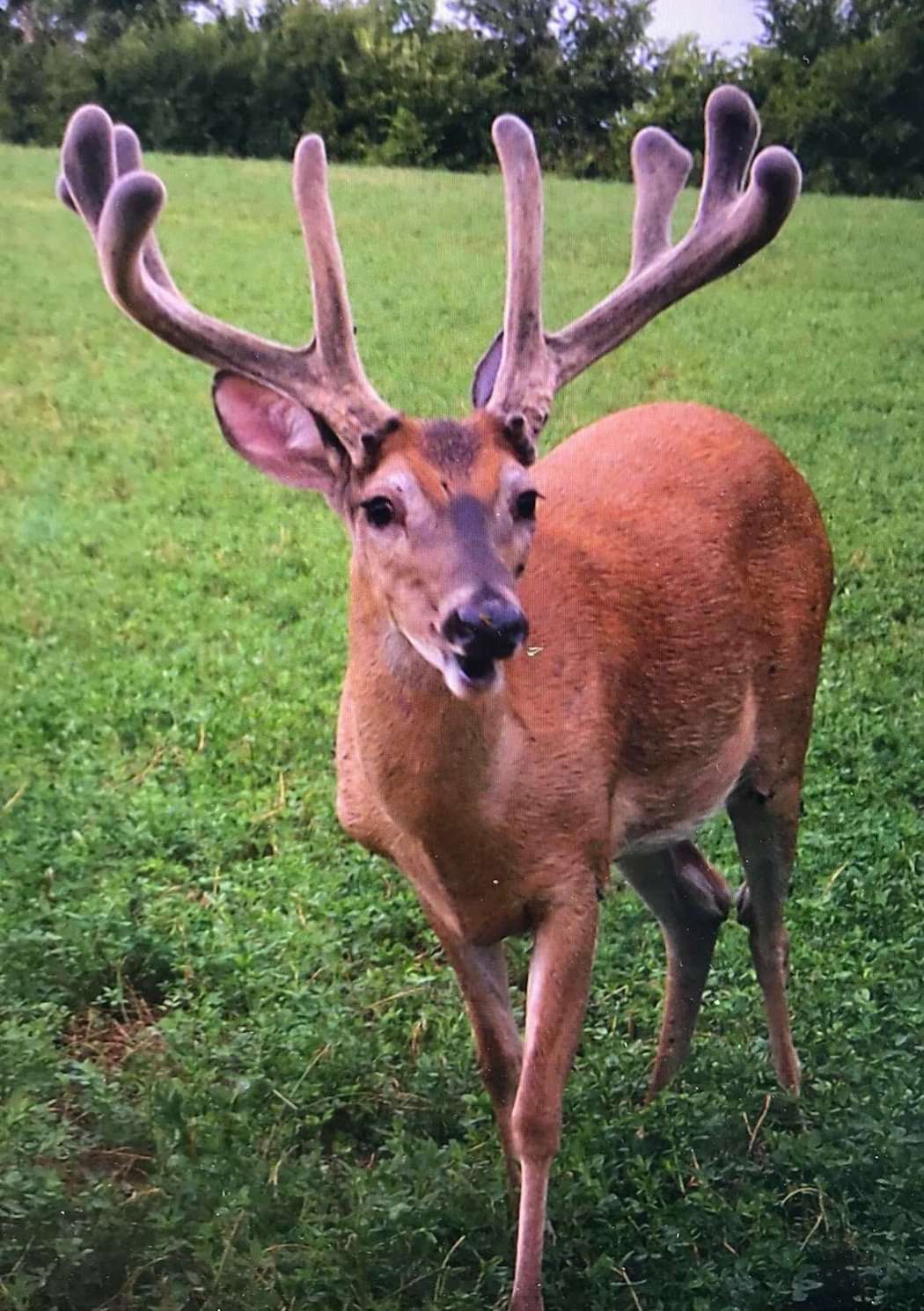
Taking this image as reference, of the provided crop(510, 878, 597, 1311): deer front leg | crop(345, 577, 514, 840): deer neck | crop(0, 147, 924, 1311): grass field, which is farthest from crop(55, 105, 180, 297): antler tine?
crop(510, 878, 597, 1311): deer front leg

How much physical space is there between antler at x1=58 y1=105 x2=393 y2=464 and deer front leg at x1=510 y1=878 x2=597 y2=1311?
0.73 m

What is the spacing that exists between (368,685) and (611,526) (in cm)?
57

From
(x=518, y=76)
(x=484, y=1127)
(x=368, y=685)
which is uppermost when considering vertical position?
(x=518, y=76)

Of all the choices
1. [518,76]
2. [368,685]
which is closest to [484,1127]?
[368,685]

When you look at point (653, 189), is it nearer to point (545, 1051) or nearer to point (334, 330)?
point (334, 330)

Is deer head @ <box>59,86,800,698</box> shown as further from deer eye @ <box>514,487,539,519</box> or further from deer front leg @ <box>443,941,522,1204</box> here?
deer front leg @ <box>443,941,522,1204</box>

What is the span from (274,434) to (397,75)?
40.3 inches

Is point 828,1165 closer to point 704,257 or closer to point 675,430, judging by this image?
point 675,430

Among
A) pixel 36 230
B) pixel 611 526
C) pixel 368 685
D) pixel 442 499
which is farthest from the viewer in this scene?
pixel 36 230

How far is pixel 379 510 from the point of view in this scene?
1947mm

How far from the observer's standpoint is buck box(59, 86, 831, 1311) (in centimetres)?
195

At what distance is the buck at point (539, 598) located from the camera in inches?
76.9

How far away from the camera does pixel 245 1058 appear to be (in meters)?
2.74

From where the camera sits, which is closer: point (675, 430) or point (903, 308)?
point (675, 430)
